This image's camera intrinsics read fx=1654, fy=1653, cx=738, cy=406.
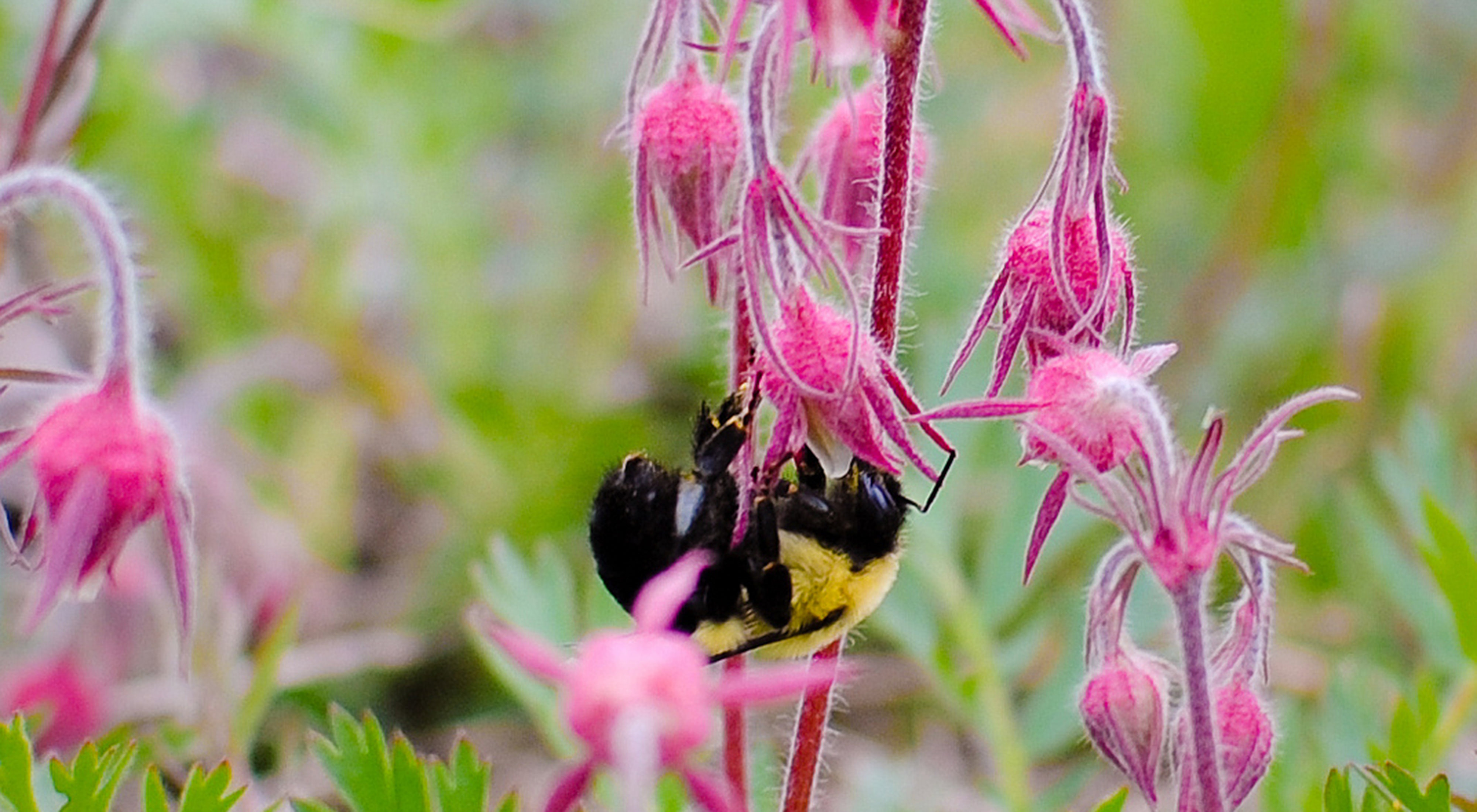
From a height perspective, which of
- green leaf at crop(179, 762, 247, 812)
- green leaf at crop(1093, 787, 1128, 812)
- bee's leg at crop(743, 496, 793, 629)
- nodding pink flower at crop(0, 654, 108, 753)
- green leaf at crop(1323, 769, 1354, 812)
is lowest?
nodding pink flower at crop(0, 654, 108, 753)

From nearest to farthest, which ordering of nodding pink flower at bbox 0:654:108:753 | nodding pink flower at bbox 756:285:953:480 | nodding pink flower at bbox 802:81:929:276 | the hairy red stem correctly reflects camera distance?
nodding pink flower at bbox 756:285:953:480, nodding pink flower at bbox 802:81:929:276, the hairy red stem, nodding pink flower at bbox 0:654:108:753

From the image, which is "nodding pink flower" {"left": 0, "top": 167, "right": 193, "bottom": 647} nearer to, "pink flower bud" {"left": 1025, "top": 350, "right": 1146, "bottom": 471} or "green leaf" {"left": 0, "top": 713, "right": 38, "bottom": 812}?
"green leaf" {"left": 0, "top": 713, "right": 38, "bottom": 812}

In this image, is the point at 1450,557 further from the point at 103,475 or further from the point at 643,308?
the point at 643,308

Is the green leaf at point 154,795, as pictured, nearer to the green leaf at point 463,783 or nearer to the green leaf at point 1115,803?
the green leaf at point 463,783

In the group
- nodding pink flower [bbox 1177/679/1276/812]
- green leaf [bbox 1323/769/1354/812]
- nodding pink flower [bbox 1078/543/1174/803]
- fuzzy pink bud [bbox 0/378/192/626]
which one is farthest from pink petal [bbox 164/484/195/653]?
green leaf [bbox 1323/769/1354/812]

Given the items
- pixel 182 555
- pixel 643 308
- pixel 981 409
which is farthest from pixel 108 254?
pixel 643 308

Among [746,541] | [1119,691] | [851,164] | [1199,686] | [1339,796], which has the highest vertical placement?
[851,164]

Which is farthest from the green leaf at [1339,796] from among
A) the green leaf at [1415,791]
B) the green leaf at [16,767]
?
the green leaf at [16,767]
